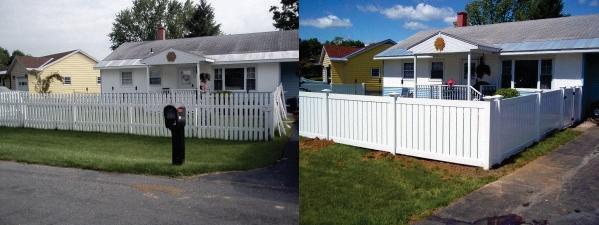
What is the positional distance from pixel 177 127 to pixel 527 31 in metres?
1.96

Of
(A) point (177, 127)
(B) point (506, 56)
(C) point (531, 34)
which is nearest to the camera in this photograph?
(C) point (531, 34)

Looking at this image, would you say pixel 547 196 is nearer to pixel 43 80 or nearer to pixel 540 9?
pixel 540 9

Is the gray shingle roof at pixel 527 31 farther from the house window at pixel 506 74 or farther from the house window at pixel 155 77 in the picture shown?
the house window at pixel 155 77

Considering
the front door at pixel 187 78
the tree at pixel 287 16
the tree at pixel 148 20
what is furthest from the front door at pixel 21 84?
the tree at pixel 287 16

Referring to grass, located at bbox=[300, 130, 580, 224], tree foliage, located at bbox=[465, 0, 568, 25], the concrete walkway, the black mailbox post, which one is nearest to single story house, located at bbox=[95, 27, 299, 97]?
the black mailbox post

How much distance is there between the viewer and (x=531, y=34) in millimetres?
1481

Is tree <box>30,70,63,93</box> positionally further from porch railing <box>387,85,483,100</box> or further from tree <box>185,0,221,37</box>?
porch railing <box>387,85,483,100</box>

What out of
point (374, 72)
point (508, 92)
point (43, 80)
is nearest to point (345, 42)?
point (374, 72)

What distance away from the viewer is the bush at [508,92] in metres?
1.72

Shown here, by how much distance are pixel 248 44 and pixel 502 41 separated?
121cm

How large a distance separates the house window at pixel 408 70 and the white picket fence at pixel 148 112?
638 millimetres

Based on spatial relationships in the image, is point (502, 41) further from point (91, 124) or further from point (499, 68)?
point (91, 124)

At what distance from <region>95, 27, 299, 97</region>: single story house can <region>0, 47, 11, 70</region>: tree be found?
76cm

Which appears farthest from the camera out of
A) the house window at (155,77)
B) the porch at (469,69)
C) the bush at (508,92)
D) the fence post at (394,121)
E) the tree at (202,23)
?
the house window at (155,77)
